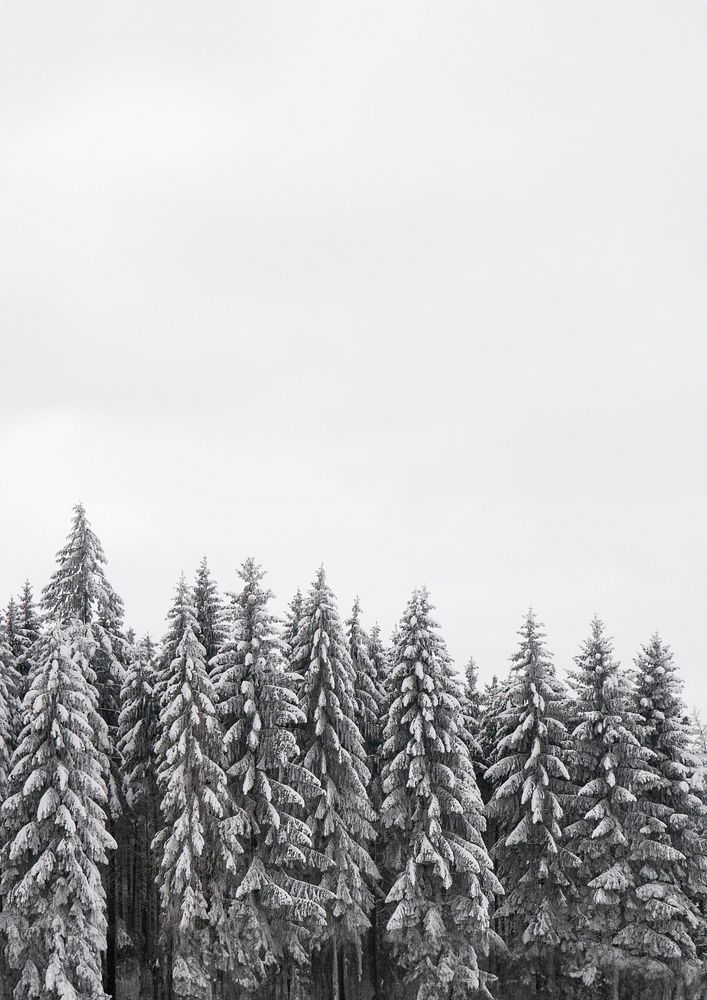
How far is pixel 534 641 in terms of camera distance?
4556 centimetres

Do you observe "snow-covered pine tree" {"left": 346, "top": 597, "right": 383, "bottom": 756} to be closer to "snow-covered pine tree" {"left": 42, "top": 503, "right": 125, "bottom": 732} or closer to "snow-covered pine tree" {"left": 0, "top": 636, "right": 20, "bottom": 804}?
"snow-covered pine tree" {"left": 42, "top": 503, "right": 125, "bottom": 732}

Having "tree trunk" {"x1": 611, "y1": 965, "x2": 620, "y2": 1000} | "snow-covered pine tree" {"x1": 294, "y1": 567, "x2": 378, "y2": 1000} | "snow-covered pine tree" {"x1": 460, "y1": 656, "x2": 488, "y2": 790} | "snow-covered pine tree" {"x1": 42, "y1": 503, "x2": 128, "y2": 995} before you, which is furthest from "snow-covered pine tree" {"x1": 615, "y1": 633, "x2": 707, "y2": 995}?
"snow-covered pine tree" {"x1": 42, "y1": 503, "x2": 128, "y2": 995}

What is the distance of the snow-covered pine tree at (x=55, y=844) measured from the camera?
33812mm

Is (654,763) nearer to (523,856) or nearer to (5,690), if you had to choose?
(523,856)

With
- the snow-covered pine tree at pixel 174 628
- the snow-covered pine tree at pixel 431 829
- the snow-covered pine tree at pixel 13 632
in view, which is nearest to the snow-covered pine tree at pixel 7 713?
the snow-covered pine tree at pixel 13 632

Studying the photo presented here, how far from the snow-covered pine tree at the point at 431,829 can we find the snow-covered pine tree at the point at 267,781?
149 inches

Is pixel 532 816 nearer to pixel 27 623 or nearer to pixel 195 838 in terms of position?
pixel 195 838

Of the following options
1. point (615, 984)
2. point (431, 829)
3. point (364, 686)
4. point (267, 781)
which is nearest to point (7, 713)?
point (267, 781)

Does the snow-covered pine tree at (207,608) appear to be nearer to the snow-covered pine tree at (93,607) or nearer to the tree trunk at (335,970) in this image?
the snow-covered pine tree at (93,607)

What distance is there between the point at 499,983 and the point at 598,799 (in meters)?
9.67

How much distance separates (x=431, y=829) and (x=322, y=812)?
447cm

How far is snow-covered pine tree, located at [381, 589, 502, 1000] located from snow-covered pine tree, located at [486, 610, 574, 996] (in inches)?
66.4

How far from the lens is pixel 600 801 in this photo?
140ft

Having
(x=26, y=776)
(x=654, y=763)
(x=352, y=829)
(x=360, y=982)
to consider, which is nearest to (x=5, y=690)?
(x=26, y=776)
